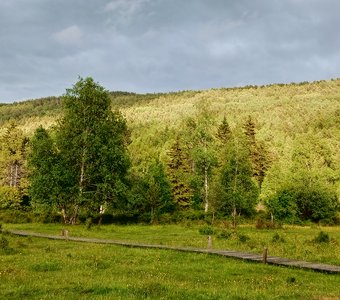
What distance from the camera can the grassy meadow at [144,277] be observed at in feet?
55.2

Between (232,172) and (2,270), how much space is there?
2066 inches

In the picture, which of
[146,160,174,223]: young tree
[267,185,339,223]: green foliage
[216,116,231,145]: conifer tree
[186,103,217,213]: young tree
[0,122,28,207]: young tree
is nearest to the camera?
[146,160,174,223]: young tree

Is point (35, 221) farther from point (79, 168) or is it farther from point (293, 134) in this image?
point (293, 134)

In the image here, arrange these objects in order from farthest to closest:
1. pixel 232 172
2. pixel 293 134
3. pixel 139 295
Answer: pixel 293 134, pixel 232 172, pixel 139 295

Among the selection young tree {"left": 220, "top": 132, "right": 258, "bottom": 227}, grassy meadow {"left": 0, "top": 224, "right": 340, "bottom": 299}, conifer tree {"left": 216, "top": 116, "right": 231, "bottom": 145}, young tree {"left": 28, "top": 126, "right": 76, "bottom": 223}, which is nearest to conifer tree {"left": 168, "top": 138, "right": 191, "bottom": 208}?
young tree {"left": 220, "top": 132, "right": 258, "bottom": 227}

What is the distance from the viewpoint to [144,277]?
20922mm

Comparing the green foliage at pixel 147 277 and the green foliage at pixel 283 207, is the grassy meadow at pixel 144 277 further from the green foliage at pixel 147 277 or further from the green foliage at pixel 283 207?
the green foliage at pixel 283 207

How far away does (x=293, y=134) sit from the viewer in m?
158

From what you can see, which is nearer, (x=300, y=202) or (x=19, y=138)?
(x=300, y=202)

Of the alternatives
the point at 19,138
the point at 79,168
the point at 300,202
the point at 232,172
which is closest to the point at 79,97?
the point at 79,168

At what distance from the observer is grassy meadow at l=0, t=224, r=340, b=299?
663 inches

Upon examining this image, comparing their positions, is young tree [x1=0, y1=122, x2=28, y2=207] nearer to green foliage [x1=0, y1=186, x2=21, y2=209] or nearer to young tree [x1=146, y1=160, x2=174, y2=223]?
green foliage [x1=0, y1=186, x2=21, y2=209]

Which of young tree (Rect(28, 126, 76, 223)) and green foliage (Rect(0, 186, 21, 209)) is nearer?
young tree (Rect(28, 126, 76, 223))

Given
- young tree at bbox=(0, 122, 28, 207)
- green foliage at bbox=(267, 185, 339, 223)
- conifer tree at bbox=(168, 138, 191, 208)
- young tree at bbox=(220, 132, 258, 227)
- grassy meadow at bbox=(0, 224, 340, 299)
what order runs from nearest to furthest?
grassy meadow at bbox=(0, 224, 340, 299) < young tree at bbox=(220, 132, 258, 227) < green foliage at bbox=(267, 185, 339, 223) < conifer tree at bbox=(168, 138, 191, 208) < young tree at bbox=(0, 122, 28, 207)
